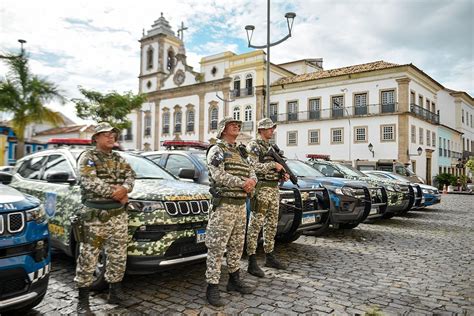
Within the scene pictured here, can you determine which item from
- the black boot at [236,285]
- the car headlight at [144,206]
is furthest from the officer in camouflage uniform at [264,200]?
the car headlight at [144,206]

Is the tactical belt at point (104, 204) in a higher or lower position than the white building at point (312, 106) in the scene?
lower

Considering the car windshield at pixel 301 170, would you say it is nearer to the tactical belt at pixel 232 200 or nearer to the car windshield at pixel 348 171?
the car windshield at pixel 348 171

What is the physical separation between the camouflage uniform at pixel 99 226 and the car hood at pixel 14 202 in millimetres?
490

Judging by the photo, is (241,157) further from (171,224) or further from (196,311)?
(196,311)

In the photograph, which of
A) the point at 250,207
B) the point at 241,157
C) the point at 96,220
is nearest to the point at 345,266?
the point at 250,207

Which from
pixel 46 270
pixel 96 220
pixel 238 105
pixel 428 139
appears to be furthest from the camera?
pixel 238 105

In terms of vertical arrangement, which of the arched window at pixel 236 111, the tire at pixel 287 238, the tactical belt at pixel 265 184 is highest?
the arched window at pixel 236 111

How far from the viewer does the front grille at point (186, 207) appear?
159 inches

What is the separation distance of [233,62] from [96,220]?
123 ft

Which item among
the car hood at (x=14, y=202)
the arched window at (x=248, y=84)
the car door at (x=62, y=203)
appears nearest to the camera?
the car hood at (x=14, y=202)

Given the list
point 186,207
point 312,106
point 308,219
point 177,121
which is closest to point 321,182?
point 308,219

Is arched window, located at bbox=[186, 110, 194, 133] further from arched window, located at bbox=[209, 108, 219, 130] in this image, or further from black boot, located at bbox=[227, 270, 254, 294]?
black boot, located at bbox=[227, 270, 254, 294]

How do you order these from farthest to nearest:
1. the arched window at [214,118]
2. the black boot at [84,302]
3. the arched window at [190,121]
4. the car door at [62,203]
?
the arched window at [190,121] < the arched window at [214,118] < the car door at [62,203] < the black boot at [84,302]

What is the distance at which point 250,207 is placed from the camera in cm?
502
